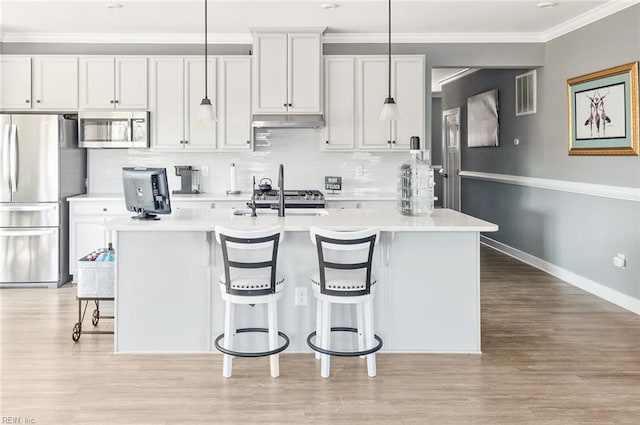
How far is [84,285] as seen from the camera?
3941 millimetres

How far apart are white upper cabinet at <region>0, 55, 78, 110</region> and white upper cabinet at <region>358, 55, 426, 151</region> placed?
298cm

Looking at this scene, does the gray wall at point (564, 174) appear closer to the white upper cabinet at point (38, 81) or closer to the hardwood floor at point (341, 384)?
the hardwood floor at point (341, 384)

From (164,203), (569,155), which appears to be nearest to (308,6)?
(164,203)

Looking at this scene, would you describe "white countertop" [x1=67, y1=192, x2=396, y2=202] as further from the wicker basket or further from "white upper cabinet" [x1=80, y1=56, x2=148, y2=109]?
the wicker basket

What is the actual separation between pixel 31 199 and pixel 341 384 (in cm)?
394

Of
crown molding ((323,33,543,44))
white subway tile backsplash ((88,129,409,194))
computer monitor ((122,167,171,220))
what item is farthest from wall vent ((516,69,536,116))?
computer monitor ((122,167,171,220))

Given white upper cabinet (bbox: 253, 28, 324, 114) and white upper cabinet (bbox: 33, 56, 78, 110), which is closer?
white upper cabinet (bbox: 253, 28, 324, 114)

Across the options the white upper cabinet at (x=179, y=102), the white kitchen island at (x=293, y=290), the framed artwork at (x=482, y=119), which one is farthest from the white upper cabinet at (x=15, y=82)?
the framed artwork at (x=482, y=119)

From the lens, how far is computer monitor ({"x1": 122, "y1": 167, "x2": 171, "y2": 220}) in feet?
12.1

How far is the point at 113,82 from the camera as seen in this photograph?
580cm

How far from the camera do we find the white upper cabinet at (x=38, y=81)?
19.0 ft

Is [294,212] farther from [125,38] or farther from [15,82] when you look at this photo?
[15,82]

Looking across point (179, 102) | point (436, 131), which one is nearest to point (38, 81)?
point (179, 102)

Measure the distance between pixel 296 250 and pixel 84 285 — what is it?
1555mm
